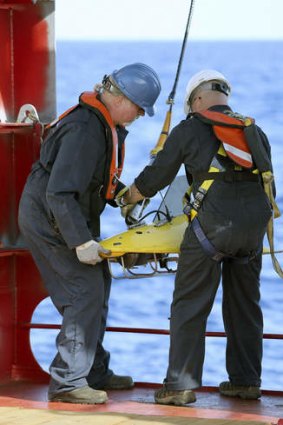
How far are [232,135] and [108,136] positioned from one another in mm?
692

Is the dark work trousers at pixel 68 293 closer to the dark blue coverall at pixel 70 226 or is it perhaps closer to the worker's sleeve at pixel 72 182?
the dark blue coverall at pixel 70 226

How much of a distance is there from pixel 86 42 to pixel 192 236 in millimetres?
106718

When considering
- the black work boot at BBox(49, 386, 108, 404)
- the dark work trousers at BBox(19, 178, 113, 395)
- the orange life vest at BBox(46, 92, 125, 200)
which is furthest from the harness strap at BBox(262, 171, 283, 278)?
the black work boot at BBox(49, 386, 108, 404)

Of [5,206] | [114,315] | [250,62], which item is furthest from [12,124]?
[250,62]

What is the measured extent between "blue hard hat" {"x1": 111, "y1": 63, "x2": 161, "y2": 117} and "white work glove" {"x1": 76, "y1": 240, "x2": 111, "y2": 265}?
760 millimetres

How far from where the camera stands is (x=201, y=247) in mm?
7566

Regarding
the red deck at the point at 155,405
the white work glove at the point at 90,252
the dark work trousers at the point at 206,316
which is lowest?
the red deck at the point at 155,405

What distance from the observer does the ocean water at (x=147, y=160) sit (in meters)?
33.8

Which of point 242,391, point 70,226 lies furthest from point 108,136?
point 242,391

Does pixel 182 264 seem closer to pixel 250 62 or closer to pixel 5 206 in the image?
pixel 5 206

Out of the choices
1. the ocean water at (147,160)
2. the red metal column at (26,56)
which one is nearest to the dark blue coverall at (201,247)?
the red metal column at (26,56)

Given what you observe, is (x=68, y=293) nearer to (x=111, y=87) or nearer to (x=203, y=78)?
(x=111, y=87)

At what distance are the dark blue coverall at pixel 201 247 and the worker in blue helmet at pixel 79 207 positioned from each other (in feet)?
0.99

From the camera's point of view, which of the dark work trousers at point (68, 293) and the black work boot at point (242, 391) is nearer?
the dark work trousers at point (68, 293)
